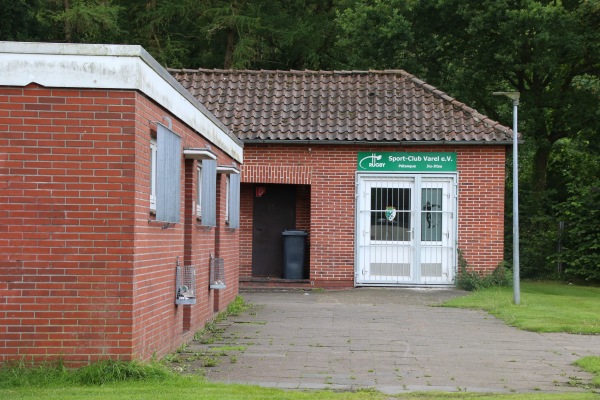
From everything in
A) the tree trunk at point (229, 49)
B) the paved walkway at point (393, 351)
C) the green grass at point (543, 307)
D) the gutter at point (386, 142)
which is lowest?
the paved walkway at point (393, 351)

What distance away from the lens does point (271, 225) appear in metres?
24.0

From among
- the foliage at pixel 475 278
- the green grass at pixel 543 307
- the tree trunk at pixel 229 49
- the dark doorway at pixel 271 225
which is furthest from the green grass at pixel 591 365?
the tree trunk at pixel 229 49

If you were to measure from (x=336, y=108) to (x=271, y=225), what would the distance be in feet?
10.8

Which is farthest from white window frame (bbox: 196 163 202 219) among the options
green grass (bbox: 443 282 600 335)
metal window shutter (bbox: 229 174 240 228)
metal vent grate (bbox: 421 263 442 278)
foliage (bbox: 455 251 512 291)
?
foliage (bbox: 455 251 512 291)

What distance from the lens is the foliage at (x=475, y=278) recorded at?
22359 millimetres

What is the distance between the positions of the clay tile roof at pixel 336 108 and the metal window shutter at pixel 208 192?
8.17 m

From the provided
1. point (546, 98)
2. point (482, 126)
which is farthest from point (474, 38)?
point (482, 126)

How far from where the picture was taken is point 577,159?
101 ft

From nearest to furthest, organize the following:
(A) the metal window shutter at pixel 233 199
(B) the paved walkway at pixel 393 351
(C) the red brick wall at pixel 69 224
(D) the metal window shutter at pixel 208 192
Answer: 1. (C) the red brick wall at pixel 69 224
2. (B) the paved walkway at pixel 393 351
3. (D) the metal window shutter at pixel 208 192
4. (A) the metal window shutter at pixel 233 199

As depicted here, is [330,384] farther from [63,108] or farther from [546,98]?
[546,98]

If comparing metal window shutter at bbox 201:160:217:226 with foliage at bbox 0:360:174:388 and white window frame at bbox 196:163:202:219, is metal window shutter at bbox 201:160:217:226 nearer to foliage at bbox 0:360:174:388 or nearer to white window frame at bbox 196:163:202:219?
white window frame at bbox 196:163:202:219

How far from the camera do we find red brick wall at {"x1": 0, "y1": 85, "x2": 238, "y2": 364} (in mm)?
9250

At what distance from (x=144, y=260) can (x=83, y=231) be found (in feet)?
2.60

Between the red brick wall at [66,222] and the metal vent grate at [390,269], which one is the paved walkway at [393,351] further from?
the metal vent grate at [390,269]
